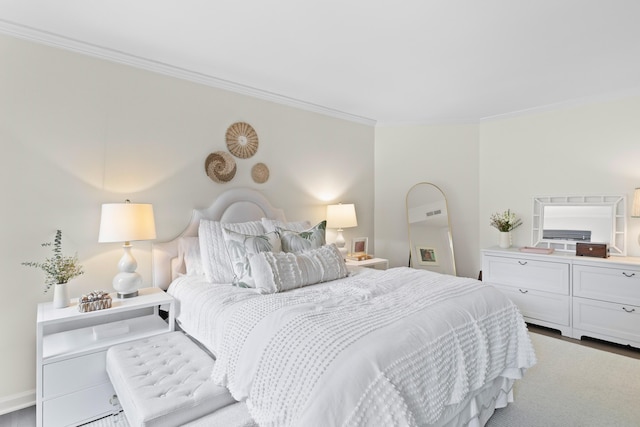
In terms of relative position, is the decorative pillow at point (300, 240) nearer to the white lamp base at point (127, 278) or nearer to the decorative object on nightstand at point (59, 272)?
the white lamp base at point (127, 278)

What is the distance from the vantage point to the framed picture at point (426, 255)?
14.3 feet

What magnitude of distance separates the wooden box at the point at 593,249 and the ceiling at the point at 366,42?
60.5 inches

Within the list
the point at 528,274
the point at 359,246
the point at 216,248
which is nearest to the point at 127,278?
the point at 216,248

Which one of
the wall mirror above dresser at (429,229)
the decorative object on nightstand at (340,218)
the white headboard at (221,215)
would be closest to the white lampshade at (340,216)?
the decorative object on nightstand at (340,218)

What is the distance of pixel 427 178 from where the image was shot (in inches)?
179

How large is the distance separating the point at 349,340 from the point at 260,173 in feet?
7.83

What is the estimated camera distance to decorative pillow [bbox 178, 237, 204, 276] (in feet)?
9.07

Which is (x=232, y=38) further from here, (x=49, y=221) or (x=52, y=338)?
(x=52, y=338)

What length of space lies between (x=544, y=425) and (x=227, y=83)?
3.55m

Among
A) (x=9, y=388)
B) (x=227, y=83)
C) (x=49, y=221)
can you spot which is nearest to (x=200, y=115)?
(x=227, y=83)

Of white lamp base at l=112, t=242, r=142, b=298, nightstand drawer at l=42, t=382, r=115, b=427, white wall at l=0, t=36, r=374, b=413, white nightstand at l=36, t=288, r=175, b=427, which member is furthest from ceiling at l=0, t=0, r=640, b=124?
nightstand drawer at l=42, t=382, r=115, b=427

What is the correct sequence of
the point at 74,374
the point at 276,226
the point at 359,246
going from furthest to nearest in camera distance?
the point at 359,246, the point at 276,226, the point at 74,374

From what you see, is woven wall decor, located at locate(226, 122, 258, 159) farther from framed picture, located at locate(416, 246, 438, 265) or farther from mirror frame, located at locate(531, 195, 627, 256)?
mirror frame, located at locate(531, 195, 627, 256)

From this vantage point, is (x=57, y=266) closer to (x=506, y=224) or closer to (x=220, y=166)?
(x=220, y=166)
